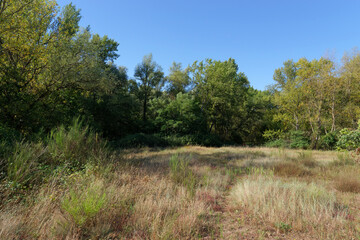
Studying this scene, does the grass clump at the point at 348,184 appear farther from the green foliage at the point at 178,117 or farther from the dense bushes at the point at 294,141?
the dense bushes at the point at 294,141

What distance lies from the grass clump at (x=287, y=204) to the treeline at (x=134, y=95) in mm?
7785

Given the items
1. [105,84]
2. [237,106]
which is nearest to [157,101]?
[105,84]

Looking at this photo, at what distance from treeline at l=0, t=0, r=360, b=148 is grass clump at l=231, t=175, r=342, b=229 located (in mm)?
7785

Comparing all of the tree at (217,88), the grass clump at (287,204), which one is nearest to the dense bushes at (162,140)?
the tree at (217,88)

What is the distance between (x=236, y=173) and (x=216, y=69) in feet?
70.2

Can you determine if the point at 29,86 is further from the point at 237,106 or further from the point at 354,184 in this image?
the point at 237,106

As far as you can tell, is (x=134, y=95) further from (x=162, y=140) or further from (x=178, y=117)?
(x=162, y=140)

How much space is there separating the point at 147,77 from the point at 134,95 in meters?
5.03

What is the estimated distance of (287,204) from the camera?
11.2 ft

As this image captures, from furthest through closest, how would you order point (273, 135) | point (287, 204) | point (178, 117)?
1. point (273, 135)
2. point (178, 117)
3. point (287, 204)

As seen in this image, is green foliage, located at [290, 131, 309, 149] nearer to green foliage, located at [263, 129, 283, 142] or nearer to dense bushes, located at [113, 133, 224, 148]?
green foliage, located at [263, 129, 283, 142]

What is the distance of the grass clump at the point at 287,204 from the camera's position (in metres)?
2.99

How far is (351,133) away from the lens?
6.45 meters

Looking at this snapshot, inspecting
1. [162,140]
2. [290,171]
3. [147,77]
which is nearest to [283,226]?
[290,171]
